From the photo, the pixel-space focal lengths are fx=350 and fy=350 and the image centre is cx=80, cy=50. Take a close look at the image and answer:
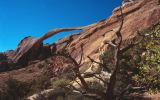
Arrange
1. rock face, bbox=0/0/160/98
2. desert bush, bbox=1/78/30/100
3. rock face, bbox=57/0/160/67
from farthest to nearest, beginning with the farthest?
rock face, bbox=57/0/160/67 < rock face, bbox=0/0/160/98 < desert bush, bbox=1/78/30/100

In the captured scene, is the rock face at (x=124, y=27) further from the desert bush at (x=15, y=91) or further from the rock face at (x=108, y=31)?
the desert bush at (x=15, y=91)

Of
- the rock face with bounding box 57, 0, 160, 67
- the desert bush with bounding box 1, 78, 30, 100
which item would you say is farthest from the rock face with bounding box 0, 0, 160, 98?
the desert bush with bounding box 1, 78, 30, 100

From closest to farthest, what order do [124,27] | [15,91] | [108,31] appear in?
[15,91]
[108,31]
[124,27]

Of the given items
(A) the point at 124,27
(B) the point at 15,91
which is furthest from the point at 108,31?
(B) the point at 15,91

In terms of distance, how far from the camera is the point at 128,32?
57.9 m

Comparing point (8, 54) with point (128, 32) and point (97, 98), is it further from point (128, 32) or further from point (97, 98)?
point (97, 98)

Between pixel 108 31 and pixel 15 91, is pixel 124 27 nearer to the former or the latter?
pixel 108 31

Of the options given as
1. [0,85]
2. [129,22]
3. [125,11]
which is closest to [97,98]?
[0,85]

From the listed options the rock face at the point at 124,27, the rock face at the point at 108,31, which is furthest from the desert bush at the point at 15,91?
the rock face at the point at 124,27

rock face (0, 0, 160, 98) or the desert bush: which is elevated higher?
rock face (0, 0, 160, 98)

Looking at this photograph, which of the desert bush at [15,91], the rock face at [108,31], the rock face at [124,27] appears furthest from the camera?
the rock face at [124,27]

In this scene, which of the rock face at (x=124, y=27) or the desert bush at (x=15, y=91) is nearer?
the desert bush at (x=15, y=91)

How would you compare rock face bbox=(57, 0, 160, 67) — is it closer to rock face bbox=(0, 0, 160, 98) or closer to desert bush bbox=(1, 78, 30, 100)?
rock face bbox=(0, 0, 160, 98)

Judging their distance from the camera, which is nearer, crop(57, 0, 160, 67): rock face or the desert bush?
the desert bush
